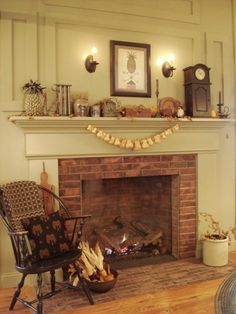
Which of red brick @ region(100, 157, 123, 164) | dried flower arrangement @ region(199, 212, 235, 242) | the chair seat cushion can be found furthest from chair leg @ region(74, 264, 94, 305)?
dried flower arrangement @ region(199, 212, 235, 242)

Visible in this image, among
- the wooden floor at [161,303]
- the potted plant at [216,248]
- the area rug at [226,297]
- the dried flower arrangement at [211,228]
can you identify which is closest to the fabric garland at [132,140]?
the dried flower arrangement at [211,228]

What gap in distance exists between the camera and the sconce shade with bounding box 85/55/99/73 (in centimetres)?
309

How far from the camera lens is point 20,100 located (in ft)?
9.61

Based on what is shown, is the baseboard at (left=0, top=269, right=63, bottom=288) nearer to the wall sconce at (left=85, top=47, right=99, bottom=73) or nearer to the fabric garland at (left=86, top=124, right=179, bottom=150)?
the fabric garland at (left=86, top=124, right=179, bottom=150)

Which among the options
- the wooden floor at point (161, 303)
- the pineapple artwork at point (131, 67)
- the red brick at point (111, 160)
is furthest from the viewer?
the pineapple artwork at point (131, 67)

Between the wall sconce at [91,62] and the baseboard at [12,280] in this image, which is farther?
the wall sconce at [91,62]

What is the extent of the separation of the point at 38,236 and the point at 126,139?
1.25 metres

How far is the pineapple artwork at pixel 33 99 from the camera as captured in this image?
2.85 metres

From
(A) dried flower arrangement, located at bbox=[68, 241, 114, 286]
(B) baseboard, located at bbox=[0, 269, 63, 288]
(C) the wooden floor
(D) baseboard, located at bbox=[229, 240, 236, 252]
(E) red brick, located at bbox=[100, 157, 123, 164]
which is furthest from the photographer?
(D) baseboard, located at bbox=[229, 240, 236, 252]

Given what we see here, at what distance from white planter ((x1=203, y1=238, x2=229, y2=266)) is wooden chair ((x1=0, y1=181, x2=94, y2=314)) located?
4.53 feet

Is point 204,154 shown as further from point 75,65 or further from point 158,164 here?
point 75,65

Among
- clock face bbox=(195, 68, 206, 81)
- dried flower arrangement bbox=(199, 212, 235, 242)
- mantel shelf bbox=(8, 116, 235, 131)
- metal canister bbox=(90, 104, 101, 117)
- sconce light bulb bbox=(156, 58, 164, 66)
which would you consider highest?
sconce light bulb bbox=(156, 58, 164, 66)

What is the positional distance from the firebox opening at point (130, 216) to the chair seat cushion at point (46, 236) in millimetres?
742

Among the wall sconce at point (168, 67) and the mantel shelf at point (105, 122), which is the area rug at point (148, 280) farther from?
the wall sconce at point (168, 67)
